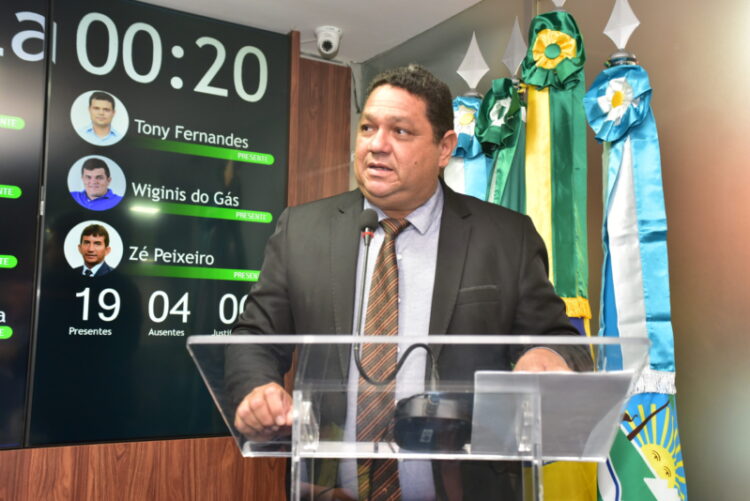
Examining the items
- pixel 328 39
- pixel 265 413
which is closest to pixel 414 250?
pixel 265 413

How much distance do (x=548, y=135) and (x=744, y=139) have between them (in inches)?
23.1

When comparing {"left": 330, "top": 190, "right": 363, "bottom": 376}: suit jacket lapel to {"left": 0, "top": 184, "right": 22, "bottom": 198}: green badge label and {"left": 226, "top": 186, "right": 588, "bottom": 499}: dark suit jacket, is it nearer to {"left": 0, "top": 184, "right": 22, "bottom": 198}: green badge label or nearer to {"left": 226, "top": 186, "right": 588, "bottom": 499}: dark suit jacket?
{"left": 226, "top": 186, "right": 588, "bottom": 499}: dark suit jacket

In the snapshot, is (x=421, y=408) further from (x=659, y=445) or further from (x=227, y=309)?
(x=227, y=309)

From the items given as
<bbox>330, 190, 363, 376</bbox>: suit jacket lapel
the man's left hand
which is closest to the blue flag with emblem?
<bbox>330, 190, 363, 376</bbox>: suit jacket lapel

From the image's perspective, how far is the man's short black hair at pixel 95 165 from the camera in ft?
9.99

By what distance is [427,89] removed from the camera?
1847 millimetres

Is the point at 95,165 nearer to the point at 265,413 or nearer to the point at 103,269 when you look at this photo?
the point at 103,269

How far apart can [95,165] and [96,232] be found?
28cm

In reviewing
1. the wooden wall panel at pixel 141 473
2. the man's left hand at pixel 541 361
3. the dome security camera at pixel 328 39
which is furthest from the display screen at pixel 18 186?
the man's left hand at pixel 541 361

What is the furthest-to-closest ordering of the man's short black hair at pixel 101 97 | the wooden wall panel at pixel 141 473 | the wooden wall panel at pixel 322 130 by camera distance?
1. the wooden wall panel at pixel 322 130
2. the man's short black hair at pixel 101 97
3. the wooden wall panel at pixel 141 473

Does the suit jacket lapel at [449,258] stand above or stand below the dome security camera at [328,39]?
below

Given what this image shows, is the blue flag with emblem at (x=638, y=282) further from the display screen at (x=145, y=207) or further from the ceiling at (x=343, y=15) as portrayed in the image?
the display screen at (x=145, y=207)

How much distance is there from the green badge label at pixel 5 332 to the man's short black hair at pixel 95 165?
27.1 inches

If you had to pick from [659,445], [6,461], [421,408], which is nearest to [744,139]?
[659,445]
